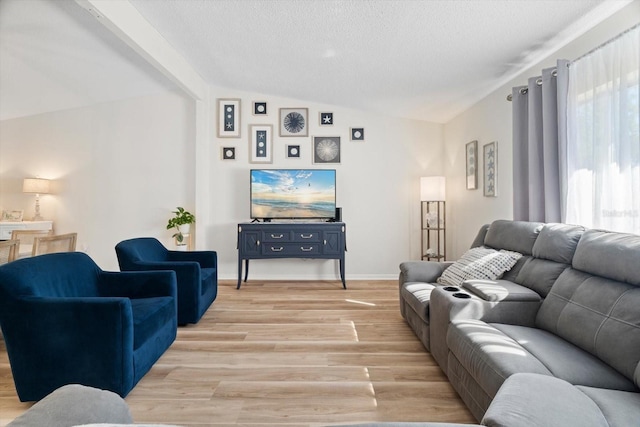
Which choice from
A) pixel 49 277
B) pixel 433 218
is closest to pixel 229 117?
pixel 433 218

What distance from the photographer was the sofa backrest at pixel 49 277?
186cm

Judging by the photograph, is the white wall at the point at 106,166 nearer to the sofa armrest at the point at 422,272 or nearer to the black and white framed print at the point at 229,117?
the black and white framed print at the point at 229,117

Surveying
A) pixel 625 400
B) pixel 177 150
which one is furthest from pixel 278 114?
pixel 625 400

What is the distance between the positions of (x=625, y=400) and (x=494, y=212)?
2898 mm

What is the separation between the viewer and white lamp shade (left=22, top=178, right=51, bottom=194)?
4.83 metres

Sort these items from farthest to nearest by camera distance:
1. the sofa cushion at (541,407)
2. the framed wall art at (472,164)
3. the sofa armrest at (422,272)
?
the framed wall art at (472,164), the sofa armrest at (422,272), the sofa cushion at (541,407)

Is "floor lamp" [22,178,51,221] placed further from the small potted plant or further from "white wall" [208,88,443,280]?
"white wall" [208,88,443,280]

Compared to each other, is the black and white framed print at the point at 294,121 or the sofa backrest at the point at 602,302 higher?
the black and white framed print at the point at 294,121

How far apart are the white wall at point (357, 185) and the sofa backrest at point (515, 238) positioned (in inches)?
85.0

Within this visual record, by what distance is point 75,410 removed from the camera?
750 millimetres

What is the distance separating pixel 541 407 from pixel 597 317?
0.99m

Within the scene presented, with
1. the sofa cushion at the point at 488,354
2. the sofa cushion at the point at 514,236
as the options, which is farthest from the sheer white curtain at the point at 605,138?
the sofa cushion at the point at 488,354

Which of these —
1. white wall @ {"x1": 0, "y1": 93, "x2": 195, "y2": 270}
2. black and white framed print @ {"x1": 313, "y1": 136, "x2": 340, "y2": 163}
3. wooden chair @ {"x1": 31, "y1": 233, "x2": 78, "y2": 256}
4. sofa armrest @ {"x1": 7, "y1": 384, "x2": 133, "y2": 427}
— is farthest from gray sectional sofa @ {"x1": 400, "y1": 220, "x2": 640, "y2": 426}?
white wall @ {"x1": 0, "y1": 93, "x2": 195, "y2": 270}

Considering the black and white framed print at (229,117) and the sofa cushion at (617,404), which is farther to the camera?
the black and white framed print at (229,117)
